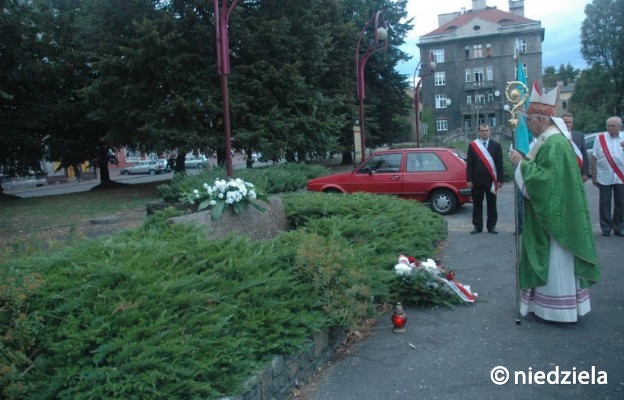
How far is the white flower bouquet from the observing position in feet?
21.7

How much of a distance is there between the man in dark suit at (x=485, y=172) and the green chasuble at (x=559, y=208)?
4703 mm

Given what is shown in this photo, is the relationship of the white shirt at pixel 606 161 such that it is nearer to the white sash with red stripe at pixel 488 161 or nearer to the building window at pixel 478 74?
the white sash with red stripe at pixel 488 161

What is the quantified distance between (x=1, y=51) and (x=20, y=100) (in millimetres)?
2334

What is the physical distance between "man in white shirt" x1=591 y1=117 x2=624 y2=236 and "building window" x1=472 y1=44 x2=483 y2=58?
7614 centimetres

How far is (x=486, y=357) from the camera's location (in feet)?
14.7

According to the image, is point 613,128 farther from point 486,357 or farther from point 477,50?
point 477,50

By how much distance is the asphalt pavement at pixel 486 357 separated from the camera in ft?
12.9

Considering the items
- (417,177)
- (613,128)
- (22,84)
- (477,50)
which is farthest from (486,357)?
(477,50)


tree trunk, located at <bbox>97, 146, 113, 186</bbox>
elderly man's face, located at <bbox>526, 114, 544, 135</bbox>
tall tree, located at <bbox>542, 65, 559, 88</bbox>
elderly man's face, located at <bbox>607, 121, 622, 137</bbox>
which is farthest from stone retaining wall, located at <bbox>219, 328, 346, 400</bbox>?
tall tree, located at <bbox>542, 65, 559, 88</bbox>

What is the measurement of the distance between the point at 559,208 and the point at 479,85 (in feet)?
264

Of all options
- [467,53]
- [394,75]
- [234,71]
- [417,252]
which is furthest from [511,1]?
[417,252]

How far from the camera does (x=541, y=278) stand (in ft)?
A: 16.3

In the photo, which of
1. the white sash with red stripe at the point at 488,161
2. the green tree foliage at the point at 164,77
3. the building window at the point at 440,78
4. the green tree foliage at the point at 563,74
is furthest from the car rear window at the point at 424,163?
the green tree foliage at the point at 563,74

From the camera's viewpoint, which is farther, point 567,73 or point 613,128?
point 567,73
